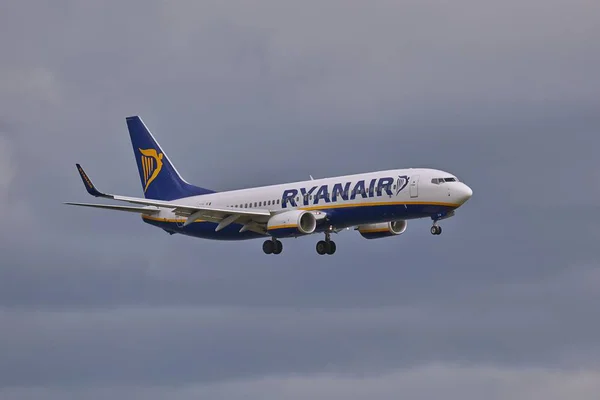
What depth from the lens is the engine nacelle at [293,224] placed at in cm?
9606

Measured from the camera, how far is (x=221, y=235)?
10412cm

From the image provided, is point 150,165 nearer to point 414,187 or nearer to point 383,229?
point 383,229

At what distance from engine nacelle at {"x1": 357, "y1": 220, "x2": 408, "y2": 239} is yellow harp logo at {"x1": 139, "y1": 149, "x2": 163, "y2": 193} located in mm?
19251

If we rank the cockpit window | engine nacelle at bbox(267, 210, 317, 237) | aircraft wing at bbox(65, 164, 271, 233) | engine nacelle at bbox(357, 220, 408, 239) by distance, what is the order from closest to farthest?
the cockpit window → engine nacelle at bbox(267, 210, 317, 237) → aircraft wing at bbox(65, 164, 271, 233) → engine nacelle at bbox(357, 220, 408, 239)

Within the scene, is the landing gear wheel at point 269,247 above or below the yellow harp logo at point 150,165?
below

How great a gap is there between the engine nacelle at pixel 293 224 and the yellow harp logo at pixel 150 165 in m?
20.2

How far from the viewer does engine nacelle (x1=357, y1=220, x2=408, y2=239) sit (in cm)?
10306

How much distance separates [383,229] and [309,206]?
7.37 meters

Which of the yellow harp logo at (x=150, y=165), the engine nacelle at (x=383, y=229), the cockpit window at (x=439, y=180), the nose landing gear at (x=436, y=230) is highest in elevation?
the yellow harp logo at (x=150, y=165)

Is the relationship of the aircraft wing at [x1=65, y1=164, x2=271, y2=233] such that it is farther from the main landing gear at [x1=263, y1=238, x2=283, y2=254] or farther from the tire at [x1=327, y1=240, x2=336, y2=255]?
the tire at [x1=327, y1=240, x2=336, y2=255]

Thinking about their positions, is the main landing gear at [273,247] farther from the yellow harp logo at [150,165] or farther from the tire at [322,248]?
the yellow harp logo at [150,165]

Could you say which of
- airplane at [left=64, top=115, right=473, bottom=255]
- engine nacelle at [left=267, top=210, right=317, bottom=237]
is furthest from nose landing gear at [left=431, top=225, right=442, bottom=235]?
engine nacelle at [left=267, top=210, right=317, bottom=237]

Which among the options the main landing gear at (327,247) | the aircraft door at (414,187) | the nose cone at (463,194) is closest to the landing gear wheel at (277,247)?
the main landing gear at (327,247)

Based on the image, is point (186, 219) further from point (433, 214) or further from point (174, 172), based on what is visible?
point (433, 214)
